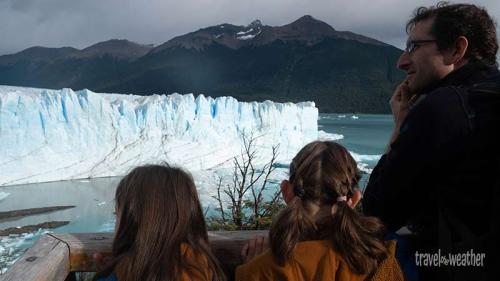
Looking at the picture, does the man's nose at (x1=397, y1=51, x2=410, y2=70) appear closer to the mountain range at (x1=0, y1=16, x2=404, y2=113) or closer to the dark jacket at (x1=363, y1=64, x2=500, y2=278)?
the dark jacket at (x1=363, y1=64, x2=500, y2=278)

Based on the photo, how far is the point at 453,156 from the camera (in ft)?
2.98

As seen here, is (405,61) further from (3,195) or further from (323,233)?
(3,195)

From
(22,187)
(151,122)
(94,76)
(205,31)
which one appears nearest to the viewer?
(22,187)

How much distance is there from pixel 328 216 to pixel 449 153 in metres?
0.30

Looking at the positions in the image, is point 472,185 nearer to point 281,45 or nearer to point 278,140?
point 278,140

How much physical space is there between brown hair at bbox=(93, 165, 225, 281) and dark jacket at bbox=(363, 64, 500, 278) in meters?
0.48

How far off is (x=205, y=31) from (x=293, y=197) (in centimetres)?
12236

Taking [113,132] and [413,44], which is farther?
[113,132]

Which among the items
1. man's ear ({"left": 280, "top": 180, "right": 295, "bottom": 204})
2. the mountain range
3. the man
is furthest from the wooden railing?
the mountain range

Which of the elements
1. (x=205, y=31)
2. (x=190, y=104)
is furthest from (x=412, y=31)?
(x=205, y=31)

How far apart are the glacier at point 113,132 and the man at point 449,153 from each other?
38.1 ft

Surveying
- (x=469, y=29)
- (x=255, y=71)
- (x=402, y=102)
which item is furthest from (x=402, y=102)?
(x=255, y=71)

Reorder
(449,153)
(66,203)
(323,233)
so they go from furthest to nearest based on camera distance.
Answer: (66,203), (323,233), (449,153)

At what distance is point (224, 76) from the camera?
93.2m
